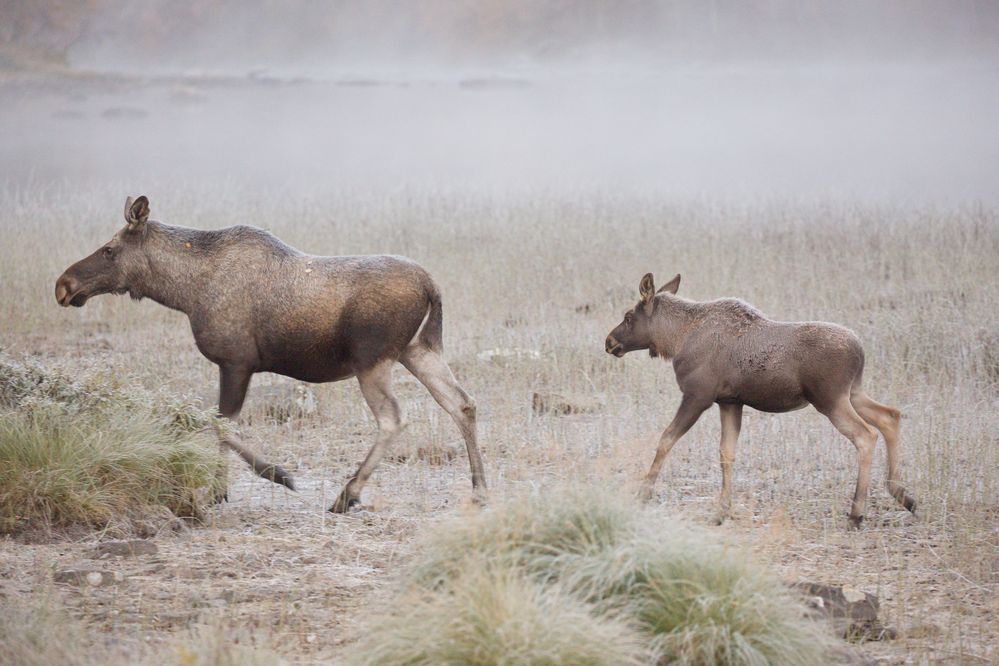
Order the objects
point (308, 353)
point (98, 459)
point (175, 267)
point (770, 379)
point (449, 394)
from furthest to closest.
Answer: point (175, 267), point (449, 394), point (308, 353), point (770, 379), point (98, 459)

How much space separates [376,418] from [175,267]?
159cm

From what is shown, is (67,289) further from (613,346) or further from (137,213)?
(613,346)

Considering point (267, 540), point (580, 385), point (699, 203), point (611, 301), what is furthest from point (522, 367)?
point (699, 203)

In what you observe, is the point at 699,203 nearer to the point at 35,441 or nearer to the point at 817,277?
the point at 817,277

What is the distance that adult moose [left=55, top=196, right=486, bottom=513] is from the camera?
290 inches

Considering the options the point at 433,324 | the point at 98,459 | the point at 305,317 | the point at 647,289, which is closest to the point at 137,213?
the point at 305,317

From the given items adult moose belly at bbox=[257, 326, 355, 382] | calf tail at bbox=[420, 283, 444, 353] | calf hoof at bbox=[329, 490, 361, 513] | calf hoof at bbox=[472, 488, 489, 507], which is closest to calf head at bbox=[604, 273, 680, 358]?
calf tail at bbox=[420, 283, 444, 353]

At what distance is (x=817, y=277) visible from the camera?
14.5 metres

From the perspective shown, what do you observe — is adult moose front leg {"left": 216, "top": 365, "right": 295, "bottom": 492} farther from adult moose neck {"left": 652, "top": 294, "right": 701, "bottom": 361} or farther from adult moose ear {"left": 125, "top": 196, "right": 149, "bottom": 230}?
adult moose neck {"left": 652, "top": 294, "right": 701, "bottom": 361}

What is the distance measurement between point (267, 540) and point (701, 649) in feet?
9.42

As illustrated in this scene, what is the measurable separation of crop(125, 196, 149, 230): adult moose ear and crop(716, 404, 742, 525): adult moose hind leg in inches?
147

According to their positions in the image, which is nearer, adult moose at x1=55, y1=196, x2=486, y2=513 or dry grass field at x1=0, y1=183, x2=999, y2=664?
dry grass field at x1=0, y1=183, x2=999, y2=664

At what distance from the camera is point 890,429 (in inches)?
273

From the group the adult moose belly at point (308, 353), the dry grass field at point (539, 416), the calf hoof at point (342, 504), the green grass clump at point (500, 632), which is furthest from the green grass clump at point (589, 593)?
the adult moose belly at point (308, 353)
